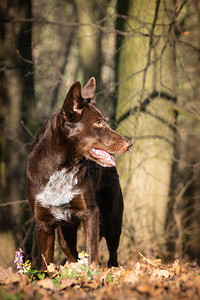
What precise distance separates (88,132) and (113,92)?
116 inches

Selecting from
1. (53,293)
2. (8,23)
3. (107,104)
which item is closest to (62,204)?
(53,293)

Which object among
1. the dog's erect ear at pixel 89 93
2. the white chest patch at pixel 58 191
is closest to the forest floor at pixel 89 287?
the white chest patch at pixel 58 191

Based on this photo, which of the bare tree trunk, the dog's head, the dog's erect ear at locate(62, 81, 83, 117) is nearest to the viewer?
the dog's erect ear at locate(62, 81, 83, 117)

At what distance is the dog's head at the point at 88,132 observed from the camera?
358cm

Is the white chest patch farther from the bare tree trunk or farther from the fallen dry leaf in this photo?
the bare tree trunk

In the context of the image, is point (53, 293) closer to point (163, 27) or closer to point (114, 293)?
point (114, 293)

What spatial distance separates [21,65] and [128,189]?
2864 millimetres

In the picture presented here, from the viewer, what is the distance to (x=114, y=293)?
6.72 ft

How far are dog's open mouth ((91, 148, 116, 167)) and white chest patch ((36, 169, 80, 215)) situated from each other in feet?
1.03

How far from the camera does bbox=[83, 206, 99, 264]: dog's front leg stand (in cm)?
359

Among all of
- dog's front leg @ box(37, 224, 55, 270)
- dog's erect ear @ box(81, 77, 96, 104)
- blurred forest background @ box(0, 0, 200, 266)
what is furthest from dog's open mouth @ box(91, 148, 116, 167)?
blurred forest background @ box(0, 0, 200, 266)

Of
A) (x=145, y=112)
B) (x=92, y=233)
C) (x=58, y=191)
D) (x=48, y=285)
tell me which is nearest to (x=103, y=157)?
(x=58, y=191)

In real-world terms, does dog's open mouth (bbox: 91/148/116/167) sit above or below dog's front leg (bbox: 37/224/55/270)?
above

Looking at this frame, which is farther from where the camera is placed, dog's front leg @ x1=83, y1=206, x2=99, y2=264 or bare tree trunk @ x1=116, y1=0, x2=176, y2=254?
bare tree trunk @ x1=116, y1=0, x2=176, y2=254
